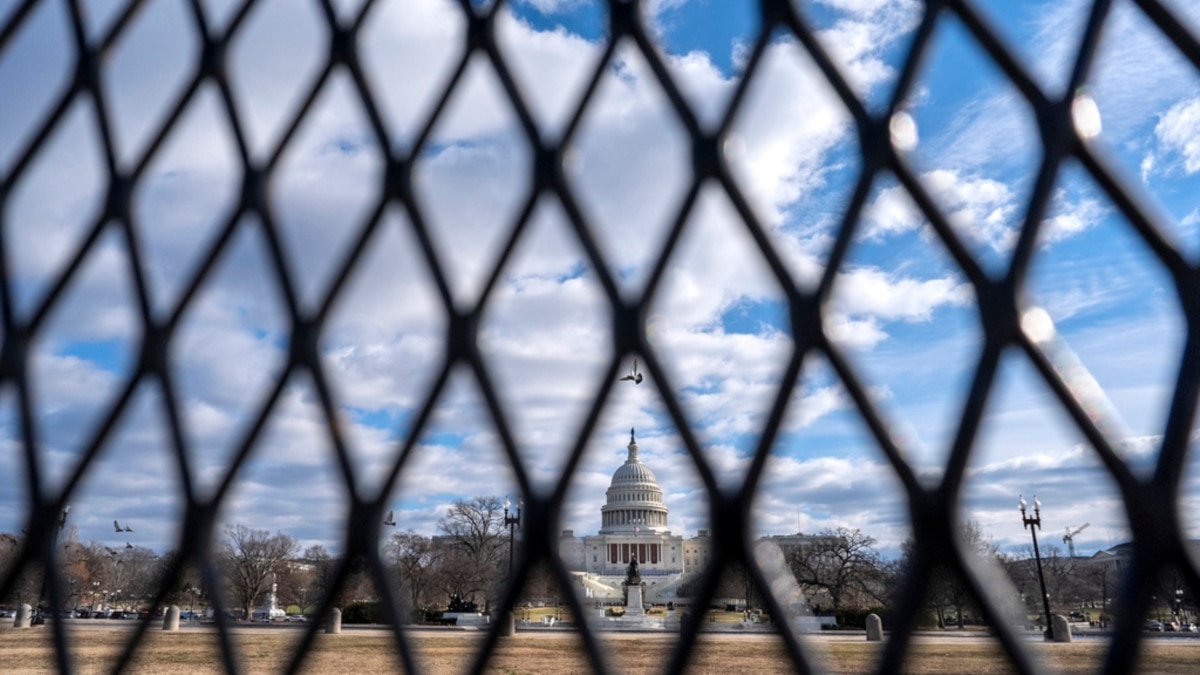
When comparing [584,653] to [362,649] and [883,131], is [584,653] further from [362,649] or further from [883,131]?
[362,649]

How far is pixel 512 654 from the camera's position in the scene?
14.1 metres

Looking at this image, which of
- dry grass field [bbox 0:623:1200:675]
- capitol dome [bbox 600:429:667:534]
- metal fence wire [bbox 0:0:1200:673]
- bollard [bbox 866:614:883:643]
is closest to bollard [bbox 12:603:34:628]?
dry grass field [bbox 0:623:1200:675]

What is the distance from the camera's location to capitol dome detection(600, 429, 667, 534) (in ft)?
221

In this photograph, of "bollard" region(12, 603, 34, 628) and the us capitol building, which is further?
the us capitol building

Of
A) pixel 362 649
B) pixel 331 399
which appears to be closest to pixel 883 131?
pixel 331 399

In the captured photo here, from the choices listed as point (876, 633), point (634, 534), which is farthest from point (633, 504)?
point (876, 633)

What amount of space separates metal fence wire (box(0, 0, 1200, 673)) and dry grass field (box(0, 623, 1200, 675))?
2.8 inches

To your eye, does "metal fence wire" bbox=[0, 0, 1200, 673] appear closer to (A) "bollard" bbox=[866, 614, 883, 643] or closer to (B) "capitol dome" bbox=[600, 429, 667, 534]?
(A) "bollard" bbox=[866, 614, 883, 643]

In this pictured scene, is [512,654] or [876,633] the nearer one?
[876,633]

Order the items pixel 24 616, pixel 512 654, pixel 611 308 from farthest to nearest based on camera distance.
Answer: pixel 24 616 → pixel 512 654 → pixel 611 308

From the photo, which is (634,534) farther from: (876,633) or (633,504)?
(876,633)

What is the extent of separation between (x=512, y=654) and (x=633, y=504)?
55.4 metres

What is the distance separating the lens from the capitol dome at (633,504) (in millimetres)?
67375

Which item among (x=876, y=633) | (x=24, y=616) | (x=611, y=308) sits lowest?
(x=876, y=633)
